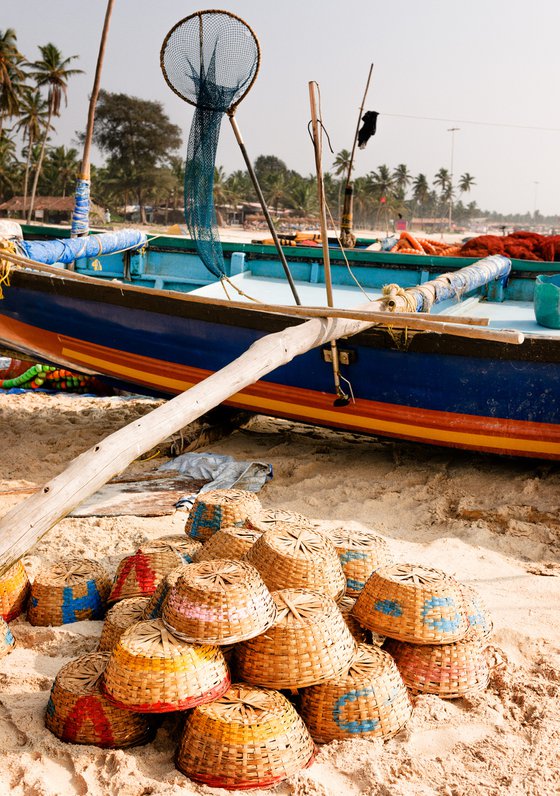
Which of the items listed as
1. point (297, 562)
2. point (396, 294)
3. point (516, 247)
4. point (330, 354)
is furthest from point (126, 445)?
point (516, 247)

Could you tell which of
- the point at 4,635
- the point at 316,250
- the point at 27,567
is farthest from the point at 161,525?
the point at 316,250

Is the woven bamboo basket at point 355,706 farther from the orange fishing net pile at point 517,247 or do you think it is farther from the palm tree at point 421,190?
the palm tree at point 421,190

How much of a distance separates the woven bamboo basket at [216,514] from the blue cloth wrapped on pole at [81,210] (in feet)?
20.7

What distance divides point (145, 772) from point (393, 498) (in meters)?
2.80

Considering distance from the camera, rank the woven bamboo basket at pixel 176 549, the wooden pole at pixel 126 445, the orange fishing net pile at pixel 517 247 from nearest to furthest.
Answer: the wooden pole at pixel 126 445 < the woven bamboo basket at pixel 176 549 < the orange fishing net pile at pixel 517 247

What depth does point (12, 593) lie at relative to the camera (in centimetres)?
312

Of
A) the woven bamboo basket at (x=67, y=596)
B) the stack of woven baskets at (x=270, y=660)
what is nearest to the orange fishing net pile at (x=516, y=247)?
the stack of woven baskets at (x=270, y=660)

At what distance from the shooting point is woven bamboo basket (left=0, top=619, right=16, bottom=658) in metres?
→ 2.81

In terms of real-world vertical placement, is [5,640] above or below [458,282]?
below

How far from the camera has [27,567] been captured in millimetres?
3637

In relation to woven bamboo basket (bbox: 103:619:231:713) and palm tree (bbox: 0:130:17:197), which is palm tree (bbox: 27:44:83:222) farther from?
woven bamboo basket (bbox: 103:619:231:713)

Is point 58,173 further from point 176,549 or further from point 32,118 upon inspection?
point 176,549

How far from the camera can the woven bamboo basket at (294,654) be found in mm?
2375

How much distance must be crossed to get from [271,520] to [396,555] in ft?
2.98
